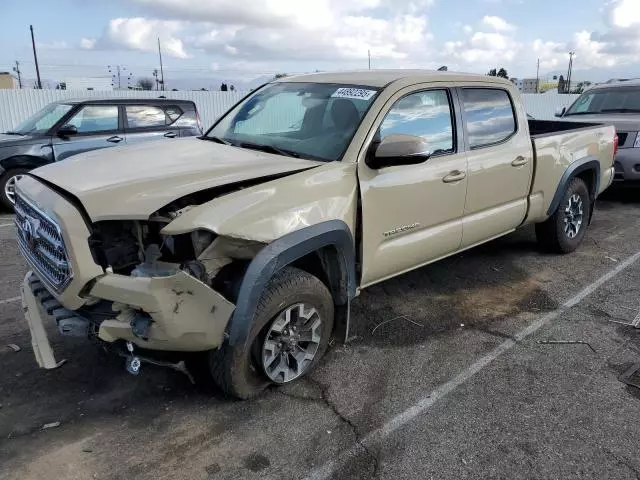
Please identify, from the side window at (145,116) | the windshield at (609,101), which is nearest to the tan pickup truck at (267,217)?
the side window at (145,116)

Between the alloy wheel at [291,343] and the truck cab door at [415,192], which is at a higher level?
the truck cab door at [415,192]

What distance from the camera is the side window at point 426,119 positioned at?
3799 mm

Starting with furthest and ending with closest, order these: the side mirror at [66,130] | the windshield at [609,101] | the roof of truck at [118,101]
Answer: the windshield at [609,101]
the roof of truck at [118,101]
the side mirror at [66,130]

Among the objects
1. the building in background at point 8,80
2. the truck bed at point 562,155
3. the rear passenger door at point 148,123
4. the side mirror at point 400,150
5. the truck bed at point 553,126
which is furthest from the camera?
the building in background at point 8,80

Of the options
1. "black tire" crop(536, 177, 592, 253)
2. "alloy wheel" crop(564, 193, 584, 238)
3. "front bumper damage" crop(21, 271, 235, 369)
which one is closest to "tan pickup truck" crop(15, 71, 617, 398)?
"front bumper damage" crop(21, 271, 235, 369)

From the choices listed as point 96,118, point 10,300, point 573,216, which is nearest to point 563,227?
point 573,216

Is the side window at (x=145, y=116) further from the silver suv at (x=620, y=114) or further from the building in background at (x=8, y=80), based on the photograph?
the building in background at (x=8, y=80)

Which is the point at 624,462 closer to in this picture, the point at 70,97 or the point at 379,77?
the point at 379,77

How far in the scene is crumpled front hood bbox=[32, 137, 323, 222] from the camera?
2.70 m

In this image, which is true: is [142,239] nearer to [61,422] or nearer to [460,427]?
[61,422]

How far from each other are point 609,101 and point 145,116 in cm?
809

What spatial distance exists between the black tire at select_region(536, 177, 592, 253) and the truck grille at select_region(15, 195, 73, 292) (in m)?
4.80

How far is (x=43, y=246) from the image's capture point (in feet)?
9.70

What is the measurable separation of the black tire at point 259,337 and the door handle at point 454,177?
1384 millimetres
